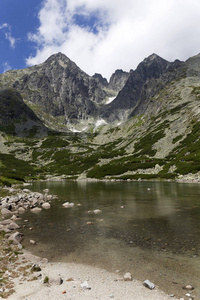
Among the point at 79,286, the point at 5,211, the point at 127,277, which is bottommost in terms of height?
the point at 79,286

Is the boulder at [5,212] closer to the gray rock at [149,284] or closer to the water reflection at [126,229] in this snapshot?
the water reflection at [126,229]

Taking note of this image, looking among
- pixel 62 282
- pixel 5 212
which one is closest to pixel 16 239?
pixel 62 282

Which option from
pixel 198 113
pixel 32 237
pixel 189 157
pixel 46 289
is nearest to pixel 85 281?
pixel 46 289

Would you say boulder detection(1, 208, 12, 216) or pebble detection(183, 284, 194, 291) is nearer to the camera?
pebble detection(183, 284, 194, 291)

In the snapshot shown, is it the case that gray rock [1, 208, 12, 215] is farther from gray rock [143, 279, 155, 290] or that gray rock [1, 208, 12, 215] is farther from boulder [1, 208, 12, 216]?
gray rock [143, 279, 155, 290]

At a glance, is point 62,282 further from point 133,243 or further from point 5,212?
point 5,212

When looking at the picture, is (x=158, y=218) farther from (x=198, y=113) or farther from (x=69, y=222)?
(x=198, y=113)

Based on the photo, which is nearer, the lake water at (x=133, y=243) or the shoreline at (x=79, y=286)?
the shoreline at (x=79, y=286)

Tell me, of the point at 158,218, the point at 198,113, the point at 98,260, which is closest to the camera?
the point at 98,260

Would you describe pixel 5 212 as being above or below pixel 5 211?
→ below

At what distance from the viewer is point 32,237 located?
59.7 feet

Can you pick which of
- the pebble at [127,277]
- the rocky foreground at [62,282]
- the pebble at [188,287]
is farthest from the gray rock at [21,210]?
the pebble at [188,287]

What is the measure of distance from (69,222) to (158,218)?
11076mm

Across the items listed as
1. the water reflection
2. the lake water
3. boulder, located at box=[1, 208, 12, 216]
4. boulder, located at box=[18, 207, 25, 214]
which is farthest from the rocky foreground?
boulder, located at box=[18, 207, 25, 214]
